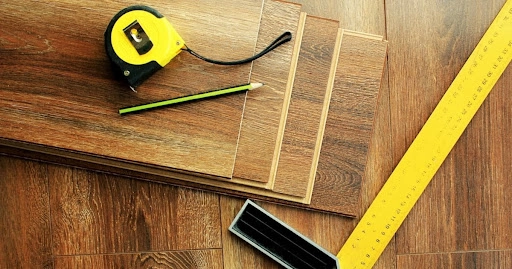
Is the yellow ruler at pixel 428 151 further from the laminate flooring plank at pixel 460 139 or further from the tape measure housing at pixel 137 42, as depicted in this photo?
the tape measure housing at pixel 137 42

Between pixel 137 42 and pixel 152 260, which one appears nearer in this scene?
pixel 137 42

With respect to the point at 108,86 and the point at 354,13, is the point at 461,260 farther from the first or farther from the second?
the point at 108,86

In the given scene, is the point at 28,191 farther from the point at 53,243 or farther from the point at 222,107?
the point at 222,107

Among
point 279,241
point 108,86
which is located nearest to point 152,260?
point 279,241

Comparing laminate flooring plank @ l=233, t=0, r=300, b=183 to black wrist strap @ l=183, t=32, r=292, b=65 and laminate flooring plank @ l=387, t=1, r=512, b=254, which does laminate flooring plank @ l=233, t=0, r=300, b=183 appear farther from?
laminate flooring plank @ l=387, t=1, r=512, b=254

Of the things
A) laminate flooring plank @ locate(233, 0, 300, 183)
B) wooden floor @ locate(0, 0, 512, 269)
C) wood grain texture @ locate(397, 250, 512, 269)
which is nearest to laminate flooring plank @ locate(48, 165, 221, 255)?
wooden floor @ locate(0, 0, 512, 269)

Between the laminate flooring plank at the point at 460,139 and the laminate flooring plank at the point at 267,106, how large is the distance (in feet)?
0.78

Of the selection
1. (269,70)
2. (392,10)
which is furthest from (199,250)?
(392,10)

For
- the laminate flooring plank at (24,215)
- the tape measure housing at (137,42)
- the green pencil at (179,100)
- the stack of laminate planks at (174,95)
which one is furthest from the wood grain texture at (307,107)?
the laminate flooring plank at (24,215)

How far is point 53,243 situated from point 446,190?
795 mm

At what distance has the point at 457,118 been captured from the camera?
1222 millimetres

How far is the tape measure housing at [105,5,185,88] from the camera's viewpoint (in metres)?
1.03

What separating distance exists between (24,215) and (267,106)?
529 mm

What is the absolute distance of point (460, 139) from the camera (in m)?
1.24
